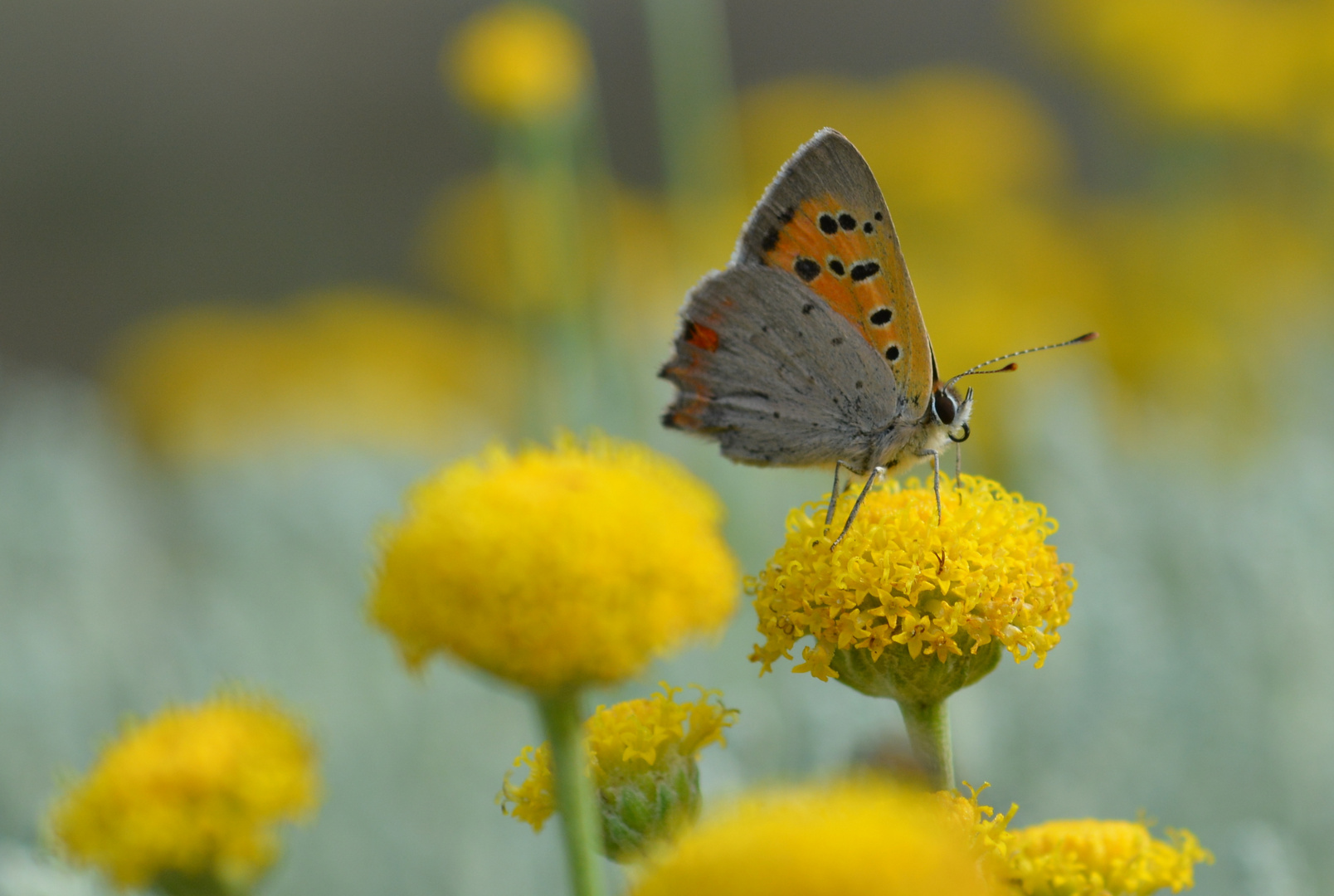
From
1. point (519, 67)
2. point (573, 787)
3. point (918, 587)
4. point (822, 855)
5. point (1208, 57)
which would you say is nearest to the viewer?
point (822, 855)

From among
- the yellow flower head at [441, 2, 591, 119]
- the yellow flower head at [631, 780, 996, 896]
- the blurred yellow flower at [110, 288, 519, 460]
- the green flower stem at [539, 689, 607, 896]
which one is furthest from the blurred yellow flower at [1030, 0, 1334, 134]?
Answer: the yellow flower head at [631, 780, 996, 896]

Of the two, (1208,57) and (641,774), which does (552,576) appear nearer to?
(641,774)

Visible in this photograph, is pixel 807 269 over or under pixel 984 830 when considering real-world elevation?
over

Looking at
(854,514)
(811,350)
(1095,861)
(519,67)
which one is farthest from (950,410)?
(519,67)

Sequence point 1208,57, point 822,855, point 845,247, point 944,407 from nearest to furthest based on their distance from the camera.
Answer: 1. point 822,855
2. point 845,247
3. point 944,407
4. point 1208,57

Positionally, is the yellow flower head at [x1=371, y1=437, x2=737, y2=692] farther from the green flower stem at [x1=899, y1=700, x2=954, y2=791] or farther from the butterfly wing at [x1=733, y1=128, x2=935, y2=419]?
the butterfly wing at [x1=733, y1=128, x2=935, y2=419]

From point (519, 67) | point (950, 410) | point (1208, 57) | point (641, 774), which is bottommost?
point (641, 774)

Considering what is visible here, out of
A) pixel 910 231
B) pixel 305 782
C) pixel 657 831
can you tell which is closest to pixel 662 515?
pixel 657 831
